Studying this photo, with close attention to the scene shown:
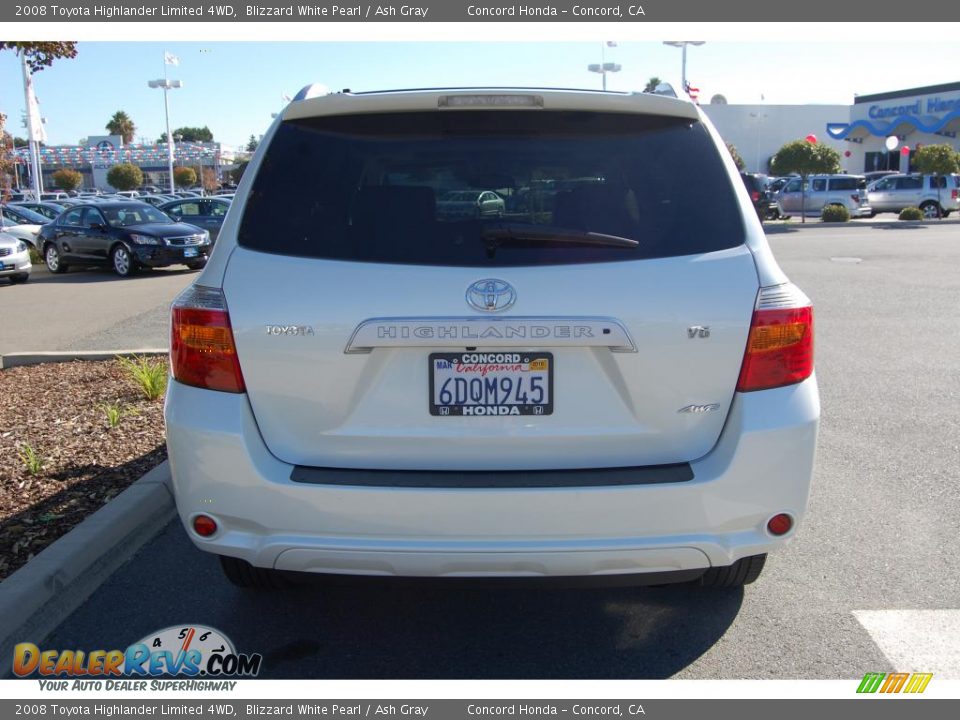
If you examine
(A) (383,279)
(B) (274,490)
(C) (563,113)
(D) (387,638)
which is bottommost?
(D) (387,638)

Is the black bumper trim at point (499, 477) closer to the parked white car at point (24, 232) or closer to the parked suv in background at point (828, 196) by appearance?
the parked white car at point (24, 232)

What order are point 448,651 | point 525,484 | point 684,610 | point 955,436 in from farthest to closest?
point 955,436 < point 684,610 < point 448,651 < point 525,484

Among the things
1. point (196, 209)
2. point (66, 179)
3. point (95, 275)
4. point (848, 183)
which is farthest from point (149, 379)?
point (66, 179)

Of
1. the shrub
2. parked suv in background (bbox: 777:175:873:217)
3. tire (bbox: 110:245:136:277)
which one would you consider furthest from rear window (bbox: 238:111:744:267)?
parked suv in background (bbox: 777:175:873:217)

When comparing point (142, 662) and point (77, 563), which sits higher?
point (77, 563)

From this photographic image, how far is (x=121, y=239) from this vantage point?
2006 cm

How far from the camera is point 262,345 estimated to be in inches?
120

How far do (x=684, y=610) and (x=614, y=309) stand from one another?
156cm

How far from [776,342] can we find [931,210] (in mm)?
40063

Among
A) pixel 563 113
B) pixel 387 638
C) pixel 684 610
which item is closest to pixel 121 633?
pixel 387 638

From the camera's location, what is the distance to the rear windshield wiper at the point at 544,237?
304 centimetres

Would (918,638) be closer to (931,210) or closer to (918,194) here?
(918,194)

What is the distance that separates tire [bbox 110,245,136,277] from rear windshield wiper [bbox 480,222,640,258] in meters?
18.6

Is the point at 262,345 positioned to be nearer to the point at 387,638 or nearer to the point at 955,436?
the point at 387,638
